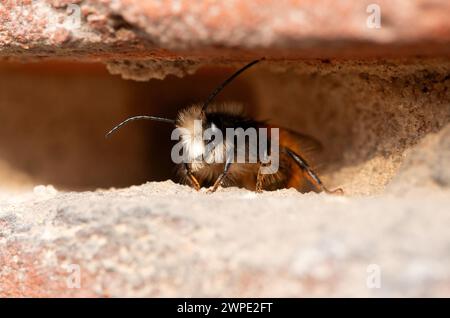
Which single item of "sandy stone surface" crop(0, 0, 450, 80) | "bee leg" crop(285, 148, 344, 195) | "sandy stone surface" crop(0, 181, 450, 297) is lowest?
"sandy stone surface" crop(0, 181, 450, 297)

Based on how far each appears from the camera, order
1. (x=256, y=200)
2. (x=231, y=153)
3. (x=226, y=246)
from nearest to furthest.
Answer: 1. (x=226, y=246)
2. (x=256, y=200)
3. (x=231, y=153)

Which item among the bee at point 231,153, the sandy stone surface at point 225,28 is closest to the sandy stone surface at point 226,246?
the sandy stone surface at point 225,28

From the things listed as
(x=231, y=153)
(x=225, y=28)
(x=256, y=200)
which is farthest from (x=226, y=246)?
(x=231, y=153)

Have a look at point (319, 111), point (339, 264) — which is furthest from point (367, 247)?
point (319, 111)

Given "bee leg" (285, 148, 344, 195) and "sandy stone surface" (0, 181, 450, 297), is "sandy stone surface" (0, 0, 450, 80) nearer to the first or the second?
"sandy stone surface" (0, 181, 450, 297)

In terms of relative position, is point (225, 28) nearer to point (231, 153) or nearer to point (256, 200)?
point (256, 200)

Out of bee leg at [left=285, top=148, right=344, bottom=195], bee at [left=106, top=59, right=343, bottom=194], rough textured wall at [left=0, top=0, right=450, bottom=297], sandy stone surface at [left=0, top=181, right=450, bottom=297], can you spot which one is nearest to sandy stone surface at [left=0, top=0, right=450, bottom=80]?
rough textured wall at [left=0, top=0, right=450, bottom=297]
